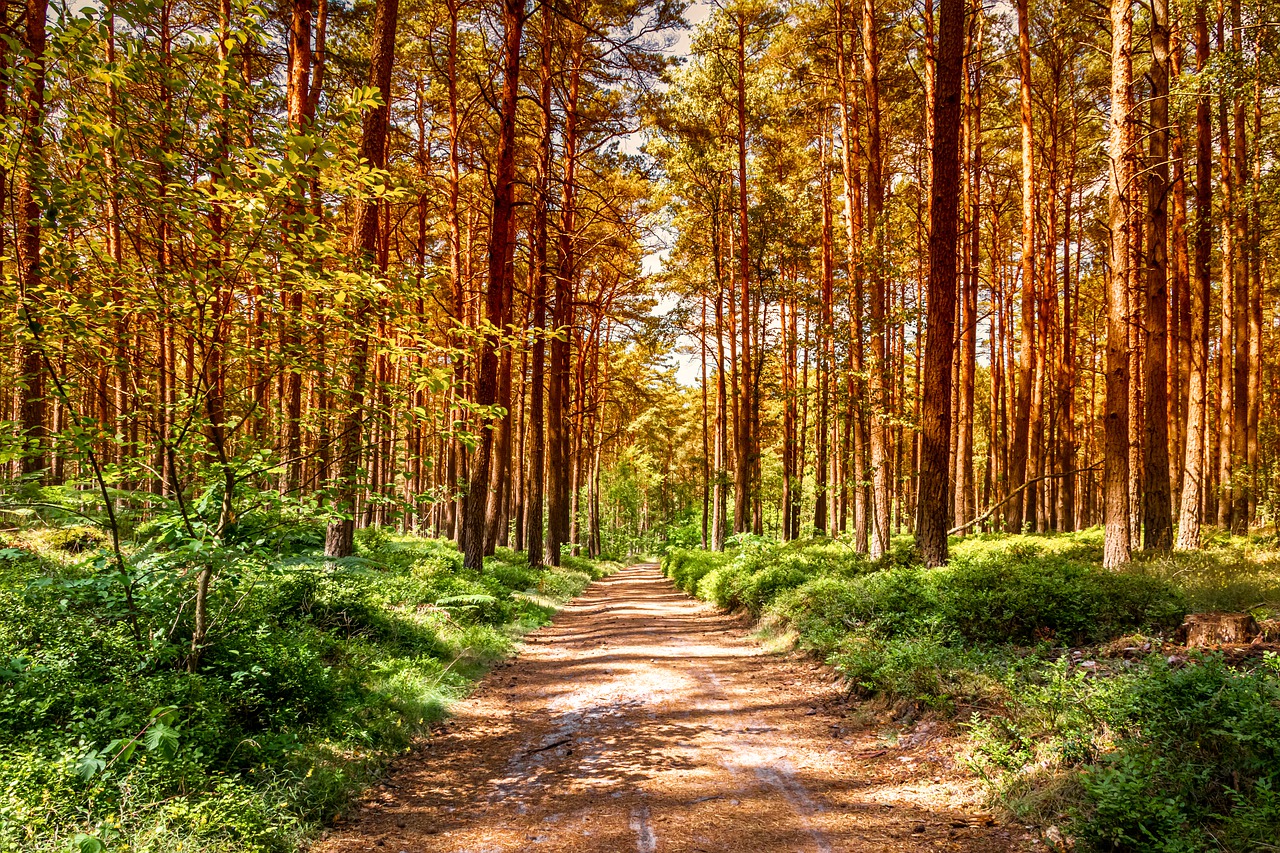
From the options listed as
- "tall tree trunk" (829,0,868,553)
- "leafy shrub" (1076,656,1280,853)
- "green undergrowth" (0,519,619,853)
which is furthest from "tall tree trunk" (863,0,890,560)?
"green undergrowth" (0,519,619,853)

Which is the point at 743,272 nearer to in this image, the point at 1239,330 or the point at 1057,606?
the point at 1239,330

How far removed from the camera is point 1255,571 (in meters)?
8.09

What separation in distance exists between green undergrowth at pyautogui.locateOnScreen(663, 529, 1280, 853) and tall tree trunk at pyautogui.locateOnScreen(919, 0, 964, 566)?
155 centimetres

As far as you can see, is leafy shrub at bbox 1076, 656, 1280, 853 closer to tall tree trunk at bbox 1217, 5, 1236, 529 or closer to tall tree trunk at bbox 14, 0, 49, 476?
tall tree trunk at bbox 14, 0, 49, 476

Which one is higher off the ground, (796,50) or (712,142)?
(796,50)

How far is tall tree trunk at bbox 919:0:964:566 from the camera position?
8.79 meters

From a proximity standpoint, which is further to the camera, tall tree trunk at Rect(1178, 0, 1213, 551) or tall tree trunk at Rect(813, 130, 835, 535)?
tall tree trunk at Rect(813, 130, 835, 535)

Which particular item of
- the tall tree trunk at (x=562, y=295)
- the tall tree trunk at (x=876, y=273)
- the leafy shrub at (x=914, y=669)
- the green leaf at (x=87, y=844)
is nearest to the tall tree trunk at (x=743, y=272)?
the tall tree trunk at (x=876, y=273)

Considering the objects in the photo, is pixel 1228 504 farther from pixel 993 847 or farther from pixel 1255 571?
pixel 993 847

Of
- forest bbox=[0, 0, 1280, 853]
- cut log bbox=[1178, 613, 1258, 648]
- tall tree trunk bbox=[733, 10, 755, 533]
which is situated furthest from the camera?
tall tree trunk bbox=[733, 10, 755, 533]

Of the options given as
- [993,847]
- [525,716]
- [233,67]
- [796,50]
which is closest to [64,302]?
[233,67]

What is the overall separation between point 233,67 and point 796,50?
17589mm

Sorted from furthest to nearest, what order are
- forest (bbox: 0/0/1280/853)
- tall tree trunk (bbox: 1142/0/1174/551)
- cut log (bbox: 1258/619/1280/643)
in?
tall tree trunk (bbox: 1142/0/1174/551) < cut log (bbox: 1258/619/1280/643) < forest (bbox: 0/0/1280/853)

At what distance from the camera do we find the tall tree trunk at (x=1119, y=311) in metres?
9.31
